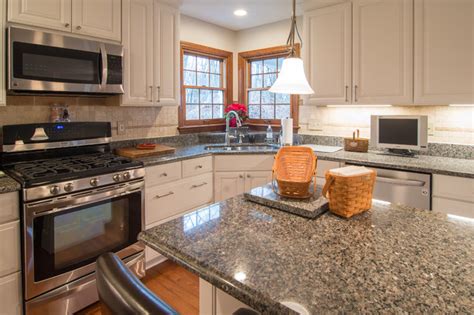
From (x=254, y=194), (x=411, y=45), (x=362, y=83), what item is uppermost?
(x=411, y=45)

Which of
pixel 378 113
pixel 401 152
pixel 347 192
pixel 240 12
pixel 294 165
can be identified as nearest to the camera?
pixel 347 192

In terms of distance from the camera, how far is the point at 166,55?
3.02 metres

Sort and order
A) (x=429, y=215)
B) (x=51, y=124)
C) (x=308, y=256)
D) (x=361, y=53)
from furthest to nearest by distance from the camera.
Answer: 1. (x=361, y=53)
2. (x=51, y=124)
3. (x=429, y=215)
4. (x=308, y=256)

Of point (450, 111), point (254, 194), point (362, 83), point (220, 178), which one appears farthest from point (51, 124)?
point (450, 111)

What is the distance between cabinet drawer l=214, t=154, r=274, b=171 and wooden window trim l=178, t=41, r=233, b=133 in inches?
30.1

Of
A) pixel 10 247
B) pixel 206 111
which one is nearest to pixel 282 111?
pixel 206 111

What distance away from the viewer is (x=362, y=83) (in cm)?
298

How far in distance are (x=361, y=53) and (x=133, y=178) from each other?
2.30 metres

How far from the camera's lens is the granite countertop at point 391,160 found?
2359 mm

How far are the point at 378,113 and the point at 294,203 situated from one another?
7.69ft

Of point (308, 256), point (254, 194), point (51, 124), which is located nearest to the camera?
point (308, 256)

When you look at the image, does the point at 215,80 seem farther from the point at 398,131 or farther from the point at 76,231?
the point at 76,231

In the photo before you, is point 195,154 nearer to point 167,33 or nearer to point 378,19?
point 167,33

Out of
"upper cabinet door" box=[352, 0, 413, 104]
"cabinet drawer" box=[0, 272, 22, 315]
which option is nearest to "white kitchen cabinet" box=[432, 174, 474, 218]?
"upper cabinet door" box=[352, 0, 413, 104]
